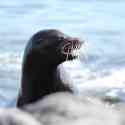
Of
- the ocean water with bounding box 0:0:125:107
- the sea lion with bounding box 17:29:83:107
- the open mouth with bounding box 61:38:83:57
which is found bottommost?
the ocean water with bounding box 0:0:125:107

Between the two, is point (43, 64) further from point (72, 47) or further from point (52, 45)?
point (72, 47)

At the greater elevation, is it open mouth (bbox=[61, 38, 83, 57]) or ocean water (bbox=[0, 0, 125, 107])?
open mouth (bbox=[61, 38, 83, 57])

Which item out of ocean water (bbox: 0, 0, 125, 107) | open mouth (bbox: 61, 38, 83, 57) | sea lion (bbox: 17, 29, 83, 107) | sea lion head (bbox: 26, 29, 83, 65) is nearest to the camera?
open mouth (bbox: 61, 38, 83, 57)

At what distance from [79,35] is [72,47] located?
399 cm

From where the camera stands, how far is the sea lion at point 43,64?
562 cm

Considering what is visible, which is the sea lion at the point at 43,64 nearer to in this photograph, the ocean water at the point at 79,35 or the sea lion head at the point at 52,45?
the sea lion head at the point at 52,45

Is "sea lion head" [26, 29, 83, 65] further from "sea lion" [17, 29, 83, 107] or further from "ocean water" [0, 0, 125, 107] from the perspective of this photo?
"ocean water" [0, 0, 125, 107]

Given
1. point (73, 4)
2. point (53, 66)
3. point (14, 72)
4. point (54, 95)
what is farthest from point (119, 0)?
point (54, 95)

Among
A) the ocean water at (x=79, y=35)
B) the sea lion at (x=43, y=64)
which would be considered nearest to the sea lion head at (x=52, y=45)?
the sea lion at (x=43, y=64)

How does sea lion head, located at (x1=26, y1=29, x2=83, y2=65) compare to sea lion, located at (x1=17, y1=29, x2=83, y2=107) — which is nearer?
sea lion head, located at (x1=26, y1=29, x2=83, y2=65)

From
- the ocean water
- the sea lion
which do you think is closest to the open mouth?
the sea lion

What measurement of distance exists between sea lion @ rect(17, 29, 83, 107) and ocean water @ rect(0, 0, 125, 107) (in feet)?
0.96

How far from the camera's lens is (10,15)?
11273 millimetres

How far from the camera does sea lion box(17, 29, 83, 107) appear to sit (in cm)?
562
